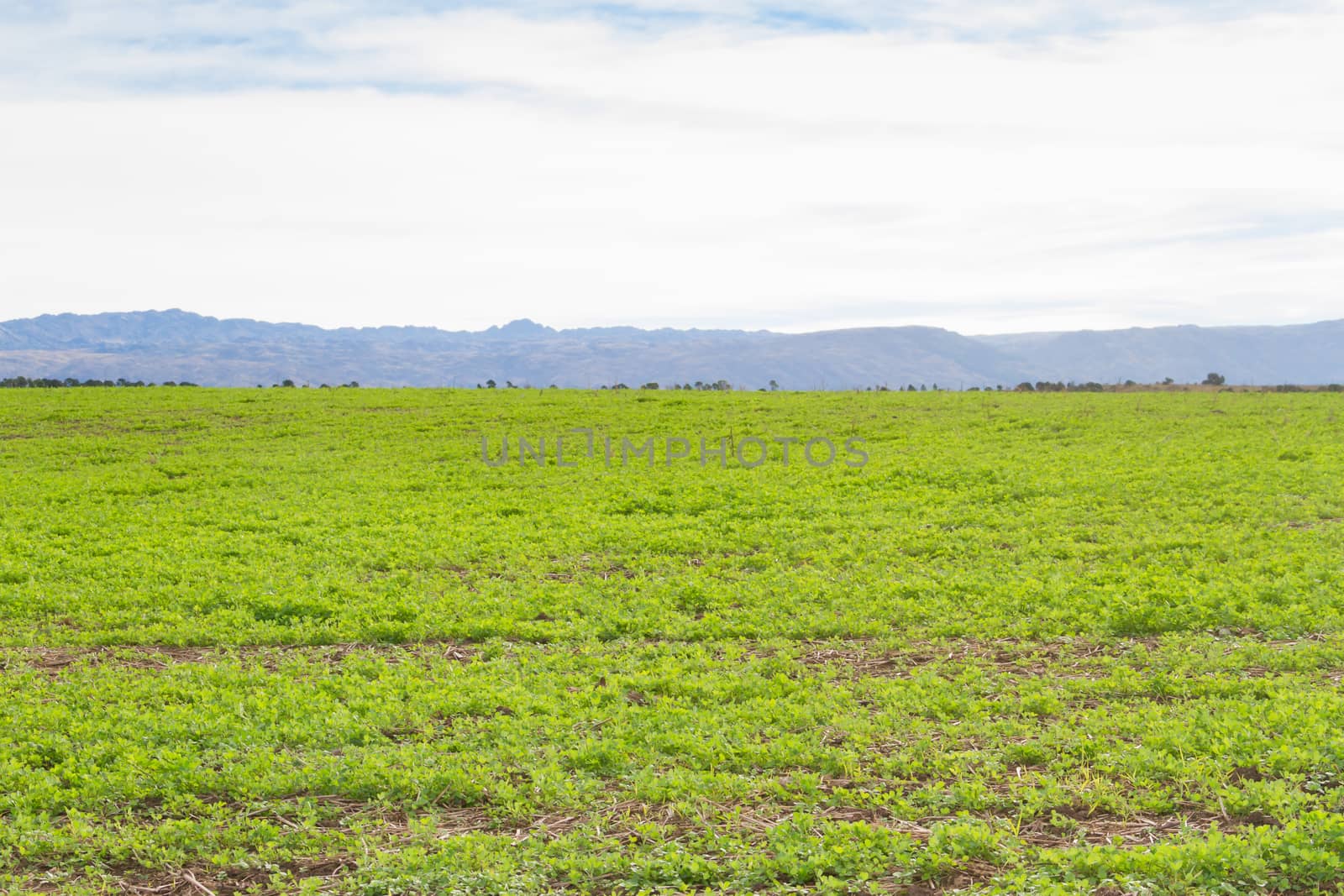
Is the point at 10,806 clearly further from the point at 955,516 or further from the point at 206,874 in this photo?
the point at 955,516

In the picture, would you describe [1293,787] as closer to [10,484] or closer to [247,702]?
[247,702]

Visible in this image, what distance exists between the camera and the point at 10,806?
8.88 m

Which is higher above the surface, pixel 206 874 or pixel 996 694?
pixel 996 694

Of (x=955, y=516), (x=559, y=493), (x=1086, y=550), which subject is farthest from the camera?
(x=559, y=493)

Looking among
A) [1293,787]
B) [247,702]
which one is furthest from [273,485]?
[1293,787]

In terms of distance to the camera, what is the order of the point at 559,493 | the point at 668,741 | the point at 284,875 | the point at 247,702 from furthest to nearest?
the point at 559,493 → the point at 247,702 → the point at 668,741 → the point at 284,875

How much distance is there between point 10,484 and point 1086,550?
90.6ft

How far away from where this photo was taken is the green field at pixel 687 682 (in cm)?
786

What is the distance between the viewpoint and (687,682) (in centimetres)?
1180

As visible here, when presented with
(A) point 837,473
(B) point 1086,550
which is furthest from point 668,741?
(A) point 837,473

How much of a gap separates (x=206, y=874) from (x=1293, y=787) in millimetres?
8875

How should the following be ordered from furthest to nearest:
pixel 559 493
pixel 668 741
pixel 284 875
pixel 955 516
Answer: pixel 559 493 → pixel 955 516 → pixel 668 741 → pixel 284 875

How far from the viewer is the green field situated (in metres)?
7.86

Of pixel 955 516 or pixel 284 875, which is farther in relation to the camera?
pixel 955 516
